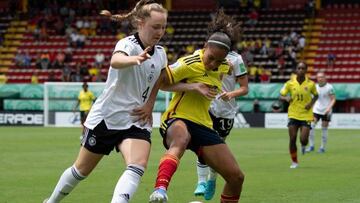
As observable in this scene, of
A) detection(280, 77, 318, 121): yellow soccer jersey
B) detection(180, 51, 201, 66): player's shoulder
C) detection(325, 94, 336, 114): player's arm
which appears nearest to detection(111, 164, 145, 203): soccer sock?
detection(180, 51, 201, 66): player's shoulder

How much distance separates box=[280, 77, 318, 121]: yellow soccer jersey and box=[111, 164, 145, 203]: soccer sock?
456 inches

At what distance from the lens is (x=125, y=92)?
9.02 m

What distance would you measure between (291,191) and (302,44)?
115ft

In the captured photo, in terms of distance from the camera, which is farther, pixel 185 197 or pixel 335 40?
pixel 335 40

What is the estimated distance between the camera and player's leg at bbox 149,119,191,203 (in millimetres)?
9094

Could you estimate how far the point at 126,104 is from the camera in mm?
9023

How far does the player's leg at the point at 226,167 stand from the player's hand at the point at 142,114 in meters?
0.97

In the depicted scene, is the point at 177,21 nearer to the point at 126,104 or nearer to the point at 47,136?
the point at 47,136

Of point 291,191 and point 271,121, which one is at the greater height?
point 291,191

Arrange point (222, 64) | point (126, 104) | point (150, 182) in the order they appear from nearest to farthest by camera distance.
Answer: point (126, 104) → point (222, 64) → point (150, 182)

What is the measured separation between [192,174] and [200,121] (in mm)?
7318

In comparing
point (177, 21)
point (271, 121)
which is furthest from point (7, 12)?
point (271, 121)

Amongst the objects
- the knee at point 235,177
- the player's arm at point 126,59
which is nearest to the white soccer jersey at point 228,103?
the knee at point 235,177

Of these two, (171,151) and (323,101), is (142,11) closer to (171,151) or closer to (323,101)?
(171,151)
